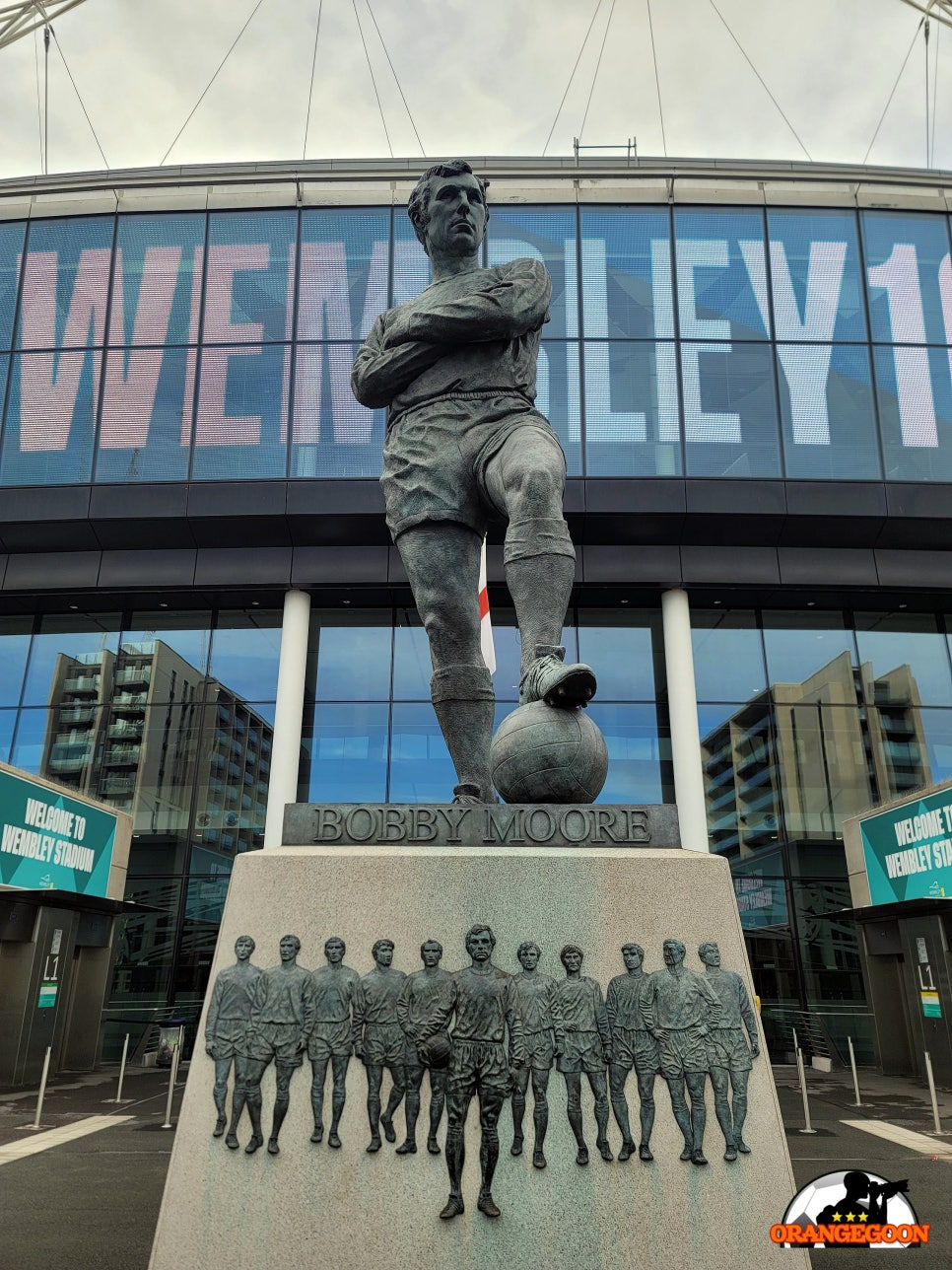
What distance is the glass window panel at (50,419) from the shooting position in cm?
2050

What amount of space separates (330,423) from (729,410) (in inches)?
320

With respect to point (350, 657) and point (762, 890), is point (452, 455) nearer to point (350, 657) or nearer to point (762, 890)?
point (350, 657)

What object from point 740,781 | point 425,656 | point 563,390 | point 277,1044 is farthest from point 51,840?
point 277,1044

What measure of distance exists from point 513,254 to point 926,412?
9.21m

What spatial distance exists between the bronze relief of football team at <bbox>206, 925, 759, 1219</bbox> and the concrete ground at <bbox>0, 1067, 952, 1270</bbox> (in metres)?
0.11

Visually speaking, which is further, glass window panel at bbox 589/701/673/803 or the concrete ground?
glass window panel at bbox 589/701/673/803

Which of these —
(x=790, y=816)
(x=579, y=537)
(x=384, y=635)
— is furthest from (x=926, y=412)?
(x=384, y=635)

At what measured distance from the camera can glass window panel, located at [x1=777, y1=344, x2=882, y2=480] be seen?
20.1 metres

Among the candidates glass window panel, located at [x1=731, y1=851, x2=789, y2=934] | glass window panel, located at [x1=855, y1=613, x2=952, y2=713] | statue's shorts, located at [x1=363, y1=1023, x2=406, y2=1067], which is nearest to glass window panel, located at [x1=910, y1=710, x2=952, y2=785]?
glass window panel, located at [x1=855, y1=613, x2=952, y2=713]

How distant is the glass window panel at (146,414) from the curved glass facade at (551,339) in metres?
0.04

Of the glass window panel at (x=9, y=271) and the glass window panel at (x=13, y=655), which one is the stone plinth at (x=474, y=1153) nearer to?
the glass window panel at (x=13, y=655)

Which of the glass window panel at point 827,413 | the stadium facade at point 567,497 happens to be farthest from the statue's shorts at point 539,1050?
the glass window panel at point 827,413

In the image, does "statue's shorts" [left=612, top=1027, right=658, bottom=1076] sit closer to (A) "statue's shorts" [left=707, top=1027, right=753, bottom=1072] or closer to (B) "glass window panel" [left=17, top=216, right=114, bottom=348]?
(A) "statue's shorts" [left=707, top=1027, right=753, bottom=1072]

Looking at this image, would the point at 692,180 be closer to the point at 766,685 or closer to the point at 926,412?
the point at 926,412
